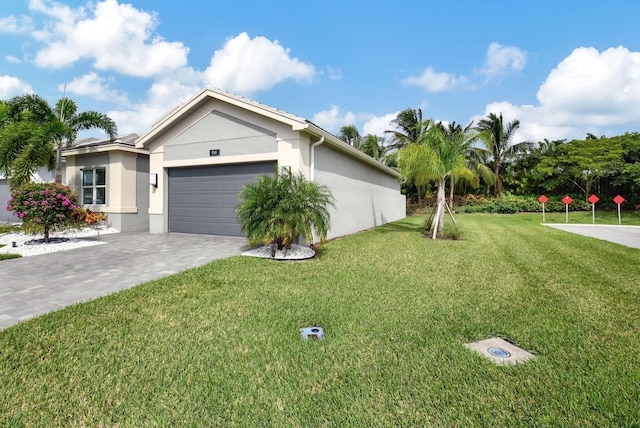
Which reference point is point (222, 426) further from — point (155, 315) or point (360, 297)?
point (360, 297)

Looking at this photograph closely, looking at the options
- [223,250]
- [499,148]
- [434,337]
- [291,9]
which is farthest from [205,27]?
[499,148]


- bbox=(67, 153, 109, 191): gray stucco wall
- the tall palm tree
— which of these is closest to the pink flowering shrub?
bbox=(67, 153, 109, 191): gray stucco wall

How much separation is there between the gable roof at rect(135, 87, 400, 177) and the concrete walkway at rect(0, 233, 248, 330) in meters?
3.76

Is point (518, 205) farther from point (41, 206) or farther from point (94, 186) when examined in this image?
point (41, 206)

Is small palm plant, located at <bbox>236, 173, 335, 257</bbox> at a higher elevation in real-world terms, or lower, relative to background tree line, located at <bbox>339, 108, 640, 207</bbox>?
lower

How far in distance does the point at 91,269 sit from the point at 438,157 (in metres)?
10.4

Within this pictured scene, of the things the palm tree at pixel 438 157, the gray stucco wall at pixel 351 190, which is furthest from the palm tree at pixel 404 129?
the palm tree at pixel 438 157

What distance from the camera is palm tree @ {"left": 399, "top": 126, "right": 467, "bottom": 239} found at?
34.1 feet

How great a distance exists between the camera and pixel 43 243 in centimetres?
882

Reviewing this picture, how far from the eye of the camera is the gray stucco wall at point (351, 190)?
32.6ft

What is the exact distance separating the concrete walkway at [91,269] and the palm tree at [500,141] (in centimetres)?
2795

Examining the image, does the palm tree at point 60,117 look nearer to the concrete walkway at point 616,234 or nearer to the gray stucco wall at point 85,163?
the gray stucco wall at point 85,163

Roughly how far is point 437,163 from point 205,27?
9550 mm

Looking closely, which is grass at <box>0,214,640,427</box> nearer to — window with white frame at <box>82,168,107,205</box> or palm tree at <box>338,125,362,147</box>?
window with white frame at <box>82,168,107,205</box>
